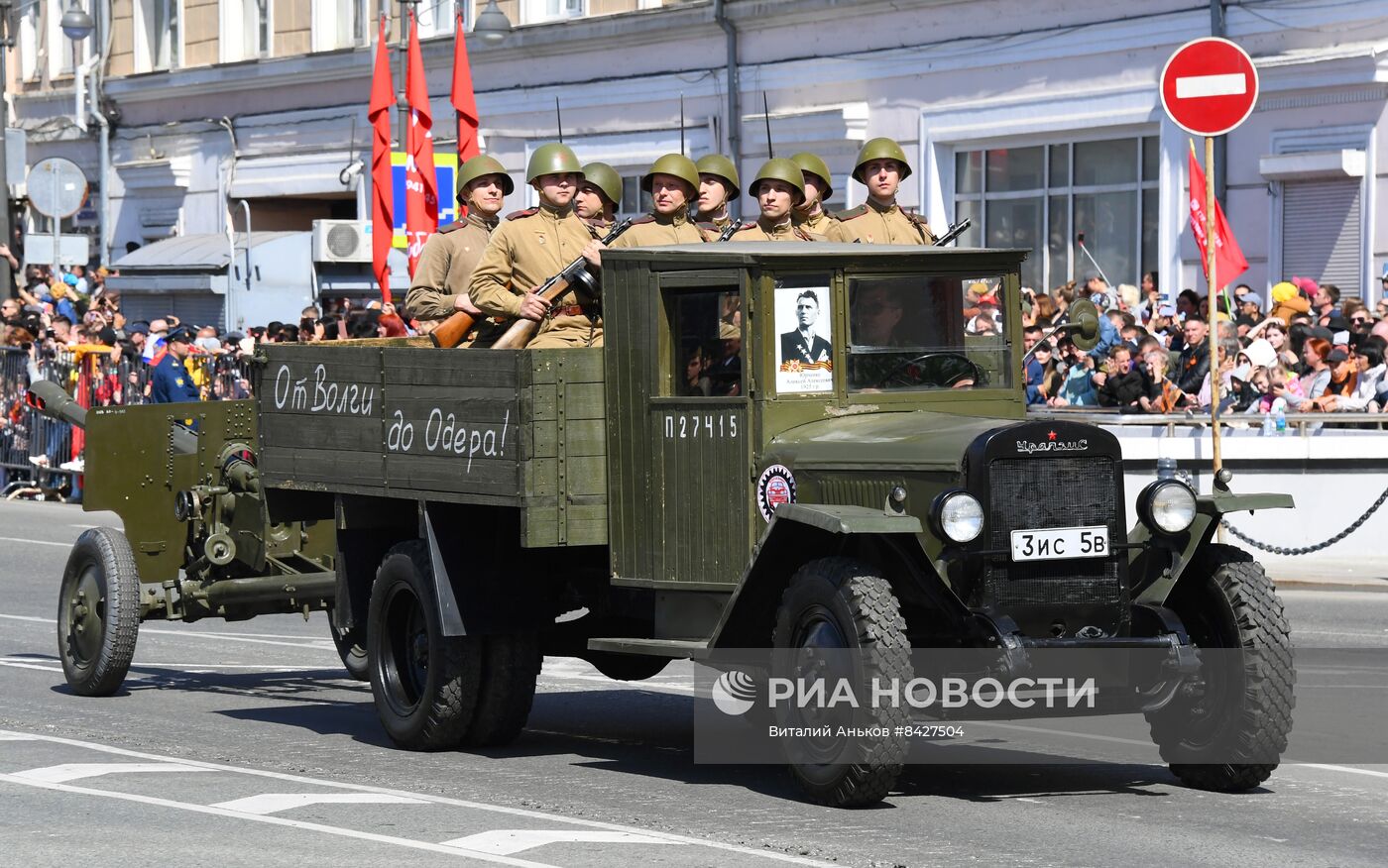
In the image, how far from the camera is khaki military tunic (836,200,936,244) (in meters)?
11.8

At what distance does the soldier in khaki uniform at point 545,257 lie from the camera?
35.3 feet

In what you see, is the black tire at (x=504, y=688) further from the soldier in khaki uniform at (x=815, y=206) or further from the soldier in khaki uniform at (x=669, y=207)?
the soldier in khaki uniform at (x=815, y=206)

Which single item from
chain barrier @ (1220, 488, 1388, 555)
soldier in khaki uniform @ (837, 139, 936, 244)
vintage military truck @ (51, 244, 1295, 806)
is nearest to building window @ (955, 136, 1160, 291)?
chain barrier @ (1220, 488, 1388, 555)

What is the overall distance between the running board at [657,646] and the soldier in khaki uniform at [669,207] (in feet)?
6.50

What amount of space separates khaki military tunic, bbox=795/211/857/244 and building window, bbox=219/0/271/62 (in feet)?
85.1

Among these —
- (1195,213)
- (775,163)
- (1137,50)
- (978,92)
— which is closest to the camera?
(775,163)

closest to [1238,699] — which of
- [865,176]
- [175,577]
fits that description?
[865,176]

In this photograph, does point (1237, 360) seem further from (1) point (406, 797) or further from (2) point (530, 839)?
(2) point (530, 839)

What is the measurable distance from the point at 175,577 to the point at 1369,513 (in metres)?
9.56

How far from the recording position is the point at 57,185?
29391 millimetres

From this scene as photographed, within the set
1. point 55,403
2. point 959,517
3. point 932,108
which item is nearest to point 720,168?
point 959,517

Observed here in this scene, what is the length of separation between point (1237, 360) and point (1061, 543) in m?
11.2

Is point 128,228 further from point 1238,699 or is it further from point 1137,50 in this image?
point 1238,699

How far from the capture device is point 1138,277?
24.7 metres
